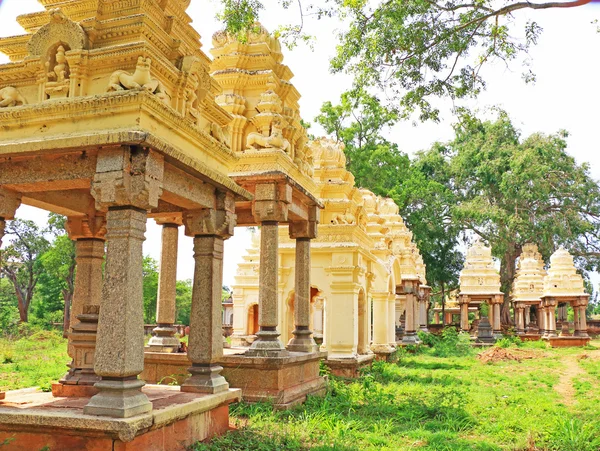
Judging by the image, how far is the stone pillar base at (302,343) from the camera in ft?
33.3

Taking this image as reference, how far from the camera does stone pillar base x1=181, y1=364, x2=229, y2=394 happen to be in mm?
6555

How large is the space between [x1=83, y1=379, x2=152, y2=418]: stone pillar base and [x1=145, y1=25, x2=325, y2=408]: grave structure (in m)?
3.20

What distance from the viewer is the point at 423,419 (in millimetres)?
8625

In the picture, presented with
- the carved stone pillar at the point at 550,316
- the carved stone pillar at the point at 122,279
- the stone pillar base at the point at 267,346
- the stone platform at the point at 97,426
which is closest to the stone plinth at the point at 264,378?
the stone pillar base at the point at 267,346

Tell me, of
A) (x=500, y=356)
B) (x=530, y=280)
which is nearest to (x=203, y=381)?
(x=500, y=356)

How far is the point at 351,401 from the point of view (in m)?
9.52

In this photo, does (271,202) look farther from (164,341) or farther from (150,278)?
(150,278)

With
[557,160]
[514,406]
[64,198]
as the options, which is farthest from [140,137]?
[557,160]

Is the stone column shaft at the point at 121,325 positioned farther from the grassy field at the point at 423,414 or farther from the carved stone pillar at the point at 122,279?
the grassy field at the point at 423,414

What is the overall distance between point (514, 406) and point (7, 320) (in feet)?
103

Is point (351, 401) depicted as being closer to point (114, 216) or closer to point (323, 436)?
point (323, 436)

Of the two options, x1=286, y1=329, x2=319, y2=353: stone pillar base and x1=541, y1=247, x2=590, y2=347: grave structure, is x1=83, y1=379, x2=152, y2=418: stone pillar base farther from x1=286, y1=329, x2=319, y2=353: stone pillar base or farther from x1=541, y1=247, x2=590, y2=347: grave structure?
x1=541, y1=247, x2=590, y2=347: grave structure

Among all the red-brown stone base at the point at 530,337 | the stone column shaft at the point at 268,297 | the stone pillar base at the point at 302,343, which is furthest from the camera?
the red-brown stone base at the point at 530,337

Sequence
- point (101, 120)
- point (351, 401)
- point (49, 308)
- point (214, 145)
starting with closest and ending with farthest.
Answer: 1. point (101, 120)
2. point (214, 145)
3. point (351, 401)
4. point (49, 308)
